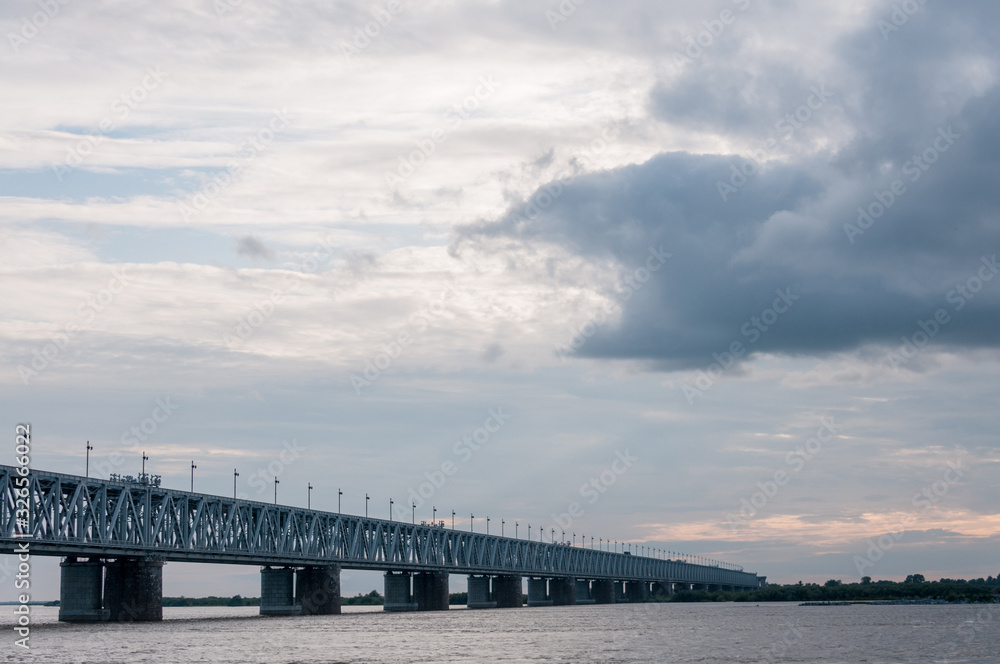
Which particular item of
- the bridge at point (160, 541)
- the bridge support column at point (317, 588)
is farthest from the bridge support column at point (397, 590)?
the bridge support column at point (317, 588)

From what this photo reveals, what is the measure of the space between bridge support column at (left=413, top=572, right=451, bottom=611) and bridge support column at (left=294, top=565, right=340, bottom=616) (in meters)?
35.7

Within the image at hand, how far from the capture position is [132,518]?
11850 centimetres

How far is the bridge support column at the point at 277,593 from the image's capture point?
150 m

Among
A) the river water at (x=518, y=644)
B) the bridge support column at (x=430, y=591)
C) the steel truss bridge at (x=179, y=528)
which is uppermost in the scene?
the steel truss bridge at (x=179, y=528)

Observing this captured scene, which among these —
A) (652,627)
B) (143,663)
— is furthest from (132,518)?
(143,663)

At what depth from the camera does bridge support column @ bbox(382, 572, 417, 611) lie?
186500 mm

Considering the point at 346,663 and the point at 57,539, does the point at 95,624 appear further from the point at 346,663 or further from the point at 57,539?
the point at 346,663

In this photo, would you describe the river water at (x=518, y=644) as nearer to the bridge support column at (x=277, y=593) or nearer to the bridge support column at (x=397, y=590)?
the bridge support column at (x=277, y=593)

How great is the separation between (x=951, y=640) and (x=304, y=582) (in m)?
98.5

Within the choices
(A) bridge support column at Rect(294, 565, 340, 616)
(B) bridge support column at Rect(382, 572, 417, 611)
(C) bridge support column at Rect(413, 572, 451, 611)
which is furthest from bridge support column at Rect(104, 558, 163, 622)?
(C) bridge support column at Rect(413, 572, 451, 611)

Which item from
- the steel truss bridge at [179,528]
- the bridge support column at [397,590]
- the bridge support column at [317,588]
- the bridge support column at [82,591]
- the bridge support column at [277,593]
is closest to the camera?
the steel truss bridge at [179,528]

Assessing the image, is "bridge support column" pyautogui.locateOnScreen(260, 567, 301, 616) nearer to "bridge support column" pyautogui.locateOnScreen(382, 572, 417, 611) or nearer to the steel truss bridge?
the steel truss bridge

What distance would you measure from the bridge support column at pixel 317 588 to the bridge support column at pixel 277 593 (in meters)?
3.06

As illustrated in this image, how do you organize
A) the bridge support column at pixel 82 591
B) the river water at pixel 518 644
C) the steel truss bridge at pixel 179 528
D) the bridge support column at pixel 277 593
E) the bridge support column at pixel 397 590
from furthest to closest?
the bridge support column at pixel 397 590, the bridge support column at pixel 277 593, the bridge support column at pixel 82 591, the steel truss bridge at pixel 179 528, the river water at pixel 518 644
